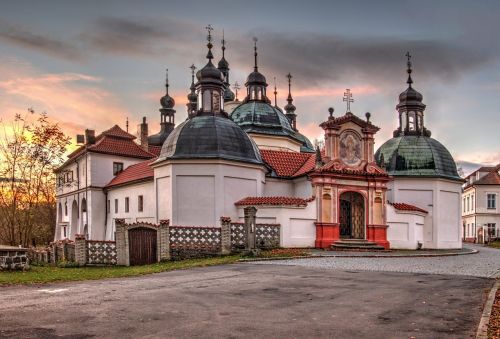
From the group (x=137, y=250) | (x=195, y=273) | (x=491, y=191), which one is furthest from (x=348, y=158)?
(x=491, y=191)

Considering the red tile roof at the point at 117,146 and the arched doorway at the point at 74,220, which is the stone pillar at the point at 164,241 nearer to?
the red tile roof at the point at 117,146

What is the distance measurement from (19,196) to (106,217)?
764 centimetres

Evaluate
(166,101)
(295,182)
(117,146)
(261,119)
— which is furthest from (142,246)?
(166,101)

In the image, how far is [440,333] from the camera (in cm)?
914

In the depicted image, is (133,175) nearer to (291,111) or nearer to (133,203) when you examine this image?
(133,203)

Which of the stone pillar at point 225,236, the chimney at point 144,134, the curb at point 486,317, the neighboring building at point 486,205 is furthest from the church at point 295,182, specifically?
the neighboring building at point 486,205

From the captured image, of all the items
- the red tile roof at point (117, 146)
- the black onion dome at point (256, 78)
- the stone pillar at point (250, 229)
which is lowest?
the stone pillar at point (250, 229)

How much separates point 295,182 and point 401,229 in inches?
290

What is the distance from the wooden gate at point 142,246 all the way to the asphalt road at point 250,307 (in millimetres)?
8613

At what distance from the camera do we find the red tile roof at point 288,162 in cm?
3725

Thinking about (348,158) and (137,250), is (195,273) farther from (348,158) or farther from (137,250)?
(348,158)

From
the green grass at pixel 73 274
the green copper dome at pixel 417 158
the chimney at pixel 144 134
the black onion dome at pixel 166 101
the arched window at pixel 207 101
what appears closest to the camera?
the green grass at pixel 73 274

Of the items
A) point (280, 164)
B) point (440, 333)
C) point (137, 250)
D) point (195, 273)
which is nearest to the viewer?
point (440, 333)

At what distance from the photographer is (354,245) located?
3250 cm
